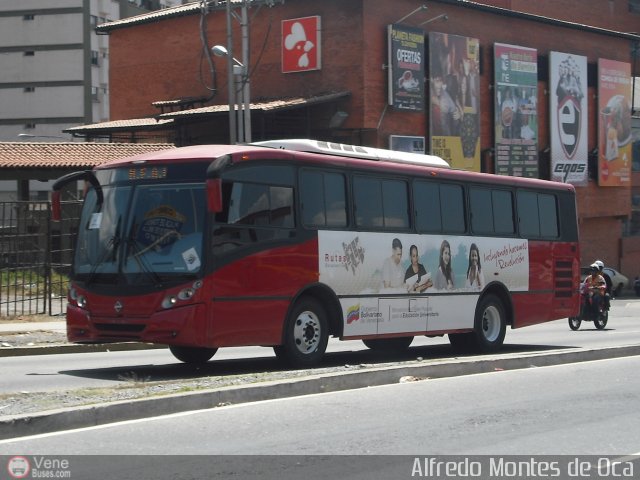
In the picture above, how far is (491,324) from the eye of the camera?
63.1ft

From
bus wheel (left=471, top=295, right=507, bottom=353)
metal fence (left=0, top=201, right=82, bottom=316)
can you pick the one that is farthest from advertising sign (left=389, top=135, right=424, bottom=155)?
bus wheel (left=471, top=295, right=507, bottom=353)

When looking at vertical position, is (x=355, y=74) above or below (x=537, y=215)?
above

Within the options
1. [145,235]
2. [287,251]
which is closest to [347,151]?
Answer: [287,251]

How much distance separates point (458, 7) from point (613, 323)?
2095 cm

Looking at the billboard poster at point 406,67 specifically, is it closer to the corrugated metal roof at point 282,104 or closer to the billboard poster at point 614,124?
the corrugated metal roof at point 282,104

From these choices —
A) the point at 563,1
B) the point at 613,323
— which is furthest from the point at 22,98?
the point at 613,323

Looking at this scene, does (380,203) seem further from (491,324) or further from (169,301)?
(169,301)

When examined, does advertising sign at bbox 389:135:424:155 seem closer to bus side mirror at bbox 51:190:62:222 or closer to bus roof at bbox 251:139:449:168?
bus roof at bbox 251:139:449:168

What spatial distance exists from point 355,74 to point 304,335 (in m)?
29.1

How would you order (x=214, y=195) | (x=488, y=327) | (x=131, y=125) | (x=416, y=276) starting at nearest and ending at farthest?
(x=214, y=195) < (x=416, y=276) < (x=488, y=327) < (x=131, y=125)

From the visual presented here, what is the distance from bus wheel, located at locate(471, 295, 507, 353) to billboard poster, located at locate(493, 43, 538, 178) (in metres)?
30.0

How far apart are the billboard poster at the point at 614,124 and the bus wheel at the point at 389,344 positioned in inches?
1490

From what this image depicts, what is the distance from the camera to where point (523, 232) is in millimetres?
20047

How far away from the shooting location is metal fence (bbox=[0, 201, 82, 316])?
83.0 ft
